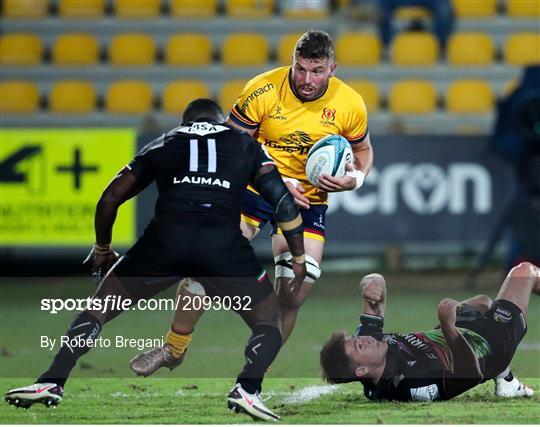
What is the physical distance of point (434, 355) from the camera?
6375 mm

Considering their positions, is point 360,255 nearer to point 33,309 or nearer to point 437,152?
point 437,152

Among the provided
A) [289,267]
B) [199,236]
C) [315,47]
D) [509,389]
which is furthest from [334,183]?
[509,389]

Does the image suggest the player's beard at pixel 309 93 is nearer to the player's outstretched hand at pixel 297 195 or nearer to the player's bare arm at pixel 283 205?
the player's outstretched hand at pixel 297 195

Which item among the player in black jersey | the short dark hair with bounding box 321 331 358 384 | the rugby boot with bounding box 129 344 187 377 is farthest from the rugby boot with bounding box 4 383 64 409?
the short dark hair with bounding box 321 331 358 384

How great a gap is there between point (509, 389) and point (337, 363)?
102 cm

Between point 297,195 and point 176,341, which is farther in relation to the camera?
point 297,195

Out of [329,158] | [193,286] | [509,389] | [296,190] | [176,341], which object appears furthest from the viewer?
[296,190]

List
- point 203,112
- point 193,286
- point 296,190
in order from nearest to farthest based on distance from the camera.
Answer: point 203,112, point 193,286, point 296,190

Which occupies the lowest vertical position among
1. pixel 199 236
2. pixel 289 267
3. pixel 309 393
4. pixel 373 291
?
pixel 309 393

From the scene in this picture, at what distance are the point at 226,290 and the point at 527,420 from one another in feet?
5.38

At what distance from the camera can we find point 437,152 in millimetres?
12227

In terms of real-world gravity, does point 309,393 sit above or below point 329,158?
below

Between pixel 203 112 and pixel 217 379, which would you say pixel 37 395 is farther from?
pixel 203 112

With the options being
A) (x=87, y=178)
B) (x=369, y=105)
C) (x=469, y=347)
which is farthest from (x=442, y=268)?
(x=469, y=347)
